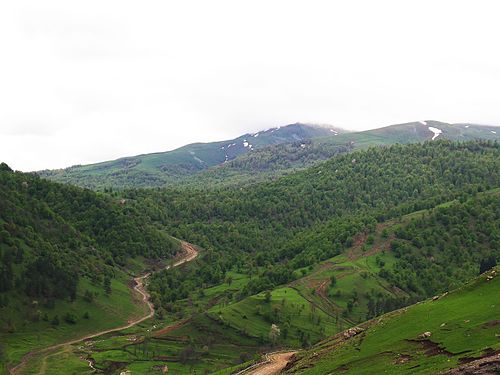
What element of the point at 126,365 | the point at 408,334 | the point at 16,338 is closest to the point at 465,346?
the point at 408,334

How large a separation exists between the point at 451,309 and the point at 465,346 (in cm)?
2385

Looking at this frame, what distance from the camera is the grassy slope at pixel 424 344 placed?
73.2 meters

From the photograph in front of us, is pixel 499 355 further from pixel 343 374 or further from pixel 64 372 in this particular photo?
pixel 64 372

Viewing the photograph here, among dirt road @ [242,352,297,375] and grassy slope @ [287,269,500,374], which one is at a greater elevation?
grassy slope @ [287,269,500,374]

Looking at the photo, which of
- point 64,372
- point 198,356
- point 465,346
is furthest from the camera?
point 198,356

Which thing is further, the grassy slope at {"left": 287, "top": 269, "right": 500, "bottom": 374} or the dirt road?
the dirt road

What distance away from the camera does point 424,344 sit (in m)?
82.8

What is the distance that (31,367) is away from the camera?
173m

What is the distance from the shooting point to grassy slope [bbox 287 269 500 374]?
7325cm

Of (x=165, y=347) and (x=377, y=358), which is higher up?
(x=377, y=358)

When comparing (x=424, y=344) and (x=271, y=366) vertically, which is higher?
(x=424, y=344)

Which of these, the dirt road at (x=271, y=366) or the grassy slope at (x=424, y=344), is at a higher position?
the grassy slope at (x=424, y=344)

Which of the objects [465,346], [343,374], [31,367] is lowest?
[31,367]

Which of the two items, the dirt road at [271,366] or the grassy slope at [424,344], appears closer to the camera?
the grassy slope at [424,344]
